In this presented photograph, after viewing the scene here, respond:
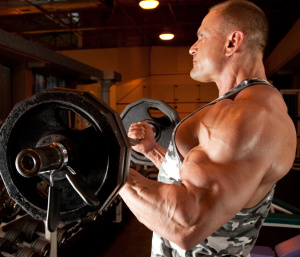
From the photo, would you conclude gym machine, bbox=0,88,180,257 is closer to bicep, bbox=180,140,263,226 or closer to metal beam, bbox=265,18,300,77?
bicep, bbox=180,140,263,226

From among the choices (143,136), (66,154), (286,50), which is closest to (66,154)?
(66,154)

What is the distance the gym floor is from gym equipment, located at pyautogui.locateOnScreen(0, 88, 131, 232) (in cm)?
252

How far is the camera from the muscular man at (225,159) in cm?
62

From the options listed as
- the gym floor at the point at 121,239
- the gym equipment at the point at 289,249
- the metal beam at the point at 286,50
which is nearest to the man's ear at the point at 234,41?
the gym equipment at the point at 289,249

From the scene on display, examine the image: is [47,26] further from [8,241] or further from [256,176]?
[256,176]

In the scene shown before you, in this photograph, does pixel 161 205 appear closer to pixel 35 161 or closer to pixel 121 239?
pixel 35 161

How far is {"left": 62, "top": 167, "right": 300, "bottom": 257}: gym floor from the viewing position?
2969 millimetres

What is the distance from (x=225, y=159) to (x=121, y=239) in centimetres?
293

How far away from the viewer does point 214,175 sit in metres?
0.62

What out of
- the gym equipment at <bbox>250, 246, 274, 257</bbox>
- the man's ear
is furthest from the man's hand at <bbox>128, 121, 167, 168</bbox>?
the gym equipment at <bbox>250, 246, 274, 257</bbox>

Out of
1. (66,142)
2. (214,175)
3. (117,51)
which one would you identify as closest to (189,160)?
(214,175)

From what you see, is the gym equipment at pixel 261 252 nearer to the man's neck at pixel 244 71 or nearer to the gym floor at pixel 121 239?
the gym floor at pixel 121 239

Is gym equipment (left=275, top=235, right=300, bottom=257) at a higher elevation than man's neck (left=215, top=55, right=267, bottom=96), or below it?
below

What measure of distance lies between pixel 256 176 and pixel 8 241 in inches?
83.4
